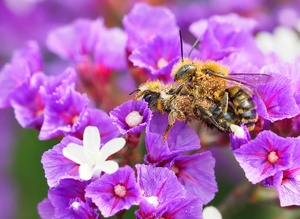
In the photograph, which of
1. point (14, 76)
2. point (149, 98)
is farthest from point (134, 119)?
point (14, 76)

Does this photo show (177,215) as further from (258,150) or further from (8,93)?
(8,93)

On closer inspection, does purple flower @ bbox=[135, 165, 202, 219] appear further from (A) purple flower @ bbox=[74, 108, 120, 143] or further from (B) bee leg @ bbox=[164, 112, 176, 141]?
(A) purple flower @ bbox=[74, 108, 120, 143]

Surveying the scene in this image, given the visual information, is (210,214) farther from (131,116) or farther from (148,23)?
(148,23)

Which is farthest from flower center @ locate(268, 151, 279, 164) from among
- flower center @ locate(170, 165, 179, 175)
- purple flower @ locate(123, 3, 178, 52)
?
purple flower @ locate(123, 3, 178, 52)

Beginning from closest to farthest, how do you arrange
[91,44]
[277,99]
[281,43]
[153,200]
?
[153,200], [277,99], [91,44], [281,43]

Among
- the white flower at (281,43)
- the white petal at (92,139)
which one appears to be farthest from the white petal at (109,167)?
the white flower at (281,43)

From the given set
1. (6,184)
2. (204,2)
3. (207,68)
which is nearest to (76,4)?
(204,2)

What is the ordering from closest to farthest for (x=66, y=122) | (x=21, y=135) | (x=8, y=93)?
(x=66, y=122) < (x=8, y=93) < (x=21, y=135)
